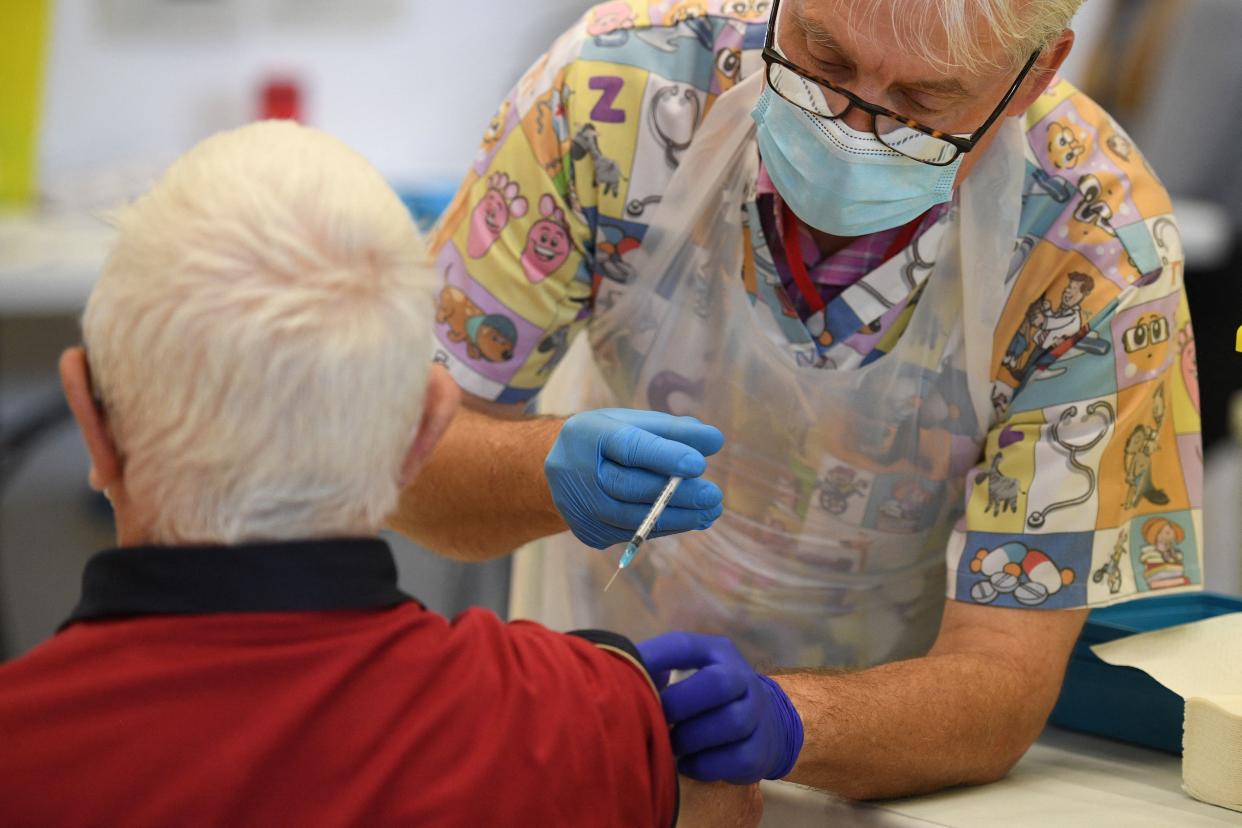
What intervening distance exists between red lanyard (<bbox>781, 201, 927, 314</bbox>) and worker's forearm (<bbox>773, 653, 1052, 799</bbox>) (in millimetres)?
401

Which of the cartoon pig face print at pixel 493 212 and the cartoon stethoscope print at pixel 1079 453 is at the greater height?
the cartoon pig face print at pixel 493 212

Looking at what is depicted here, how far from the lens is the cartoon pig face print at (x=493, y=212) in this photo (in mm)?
1469

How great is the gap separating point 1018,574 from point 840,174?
17.6 inches

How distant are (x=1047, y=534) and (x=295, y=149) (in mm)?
856

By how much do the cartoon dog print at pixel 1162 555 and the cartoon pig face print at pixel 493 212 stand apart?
2.50ft

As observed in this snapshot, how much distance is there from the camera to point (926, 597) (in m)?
1.57

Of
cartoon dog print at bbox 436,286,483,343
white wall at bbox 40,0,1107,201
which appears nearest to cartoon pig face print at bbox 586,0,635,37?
cartoon dog print at bbox 436,286,483,343

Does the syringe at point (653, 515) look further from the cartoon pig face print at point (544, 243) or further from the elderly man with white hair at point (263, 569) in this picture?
the cartoon pig face print at point (544, 243)

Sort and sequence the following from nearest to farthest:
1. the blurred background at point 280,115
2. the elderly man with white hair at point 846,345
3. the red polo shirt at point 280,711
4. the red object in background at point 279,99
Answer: the red polo shirt at point 280,711 → the elderly man with white hair at point 846,345 → the blurred background at point 280,115 → the red object in background at point 279,99

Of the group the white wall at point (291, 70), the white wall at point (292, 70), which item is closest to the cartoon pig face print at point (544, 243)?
the white wall at point (291, 70)

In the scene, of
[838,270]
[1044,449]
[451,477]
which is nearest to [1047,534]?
[1044,449]

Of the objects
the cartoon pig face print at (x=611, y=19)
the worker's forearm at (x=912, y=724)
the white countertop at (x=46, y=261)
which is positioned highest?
the cartoon pig face print at (x=611, y=19)

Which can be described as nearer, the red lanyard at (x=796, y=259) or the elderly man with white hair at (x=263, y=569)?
the elderly man with white hair at (x=263, y=569)

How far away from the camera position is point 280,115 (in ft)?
12.6
